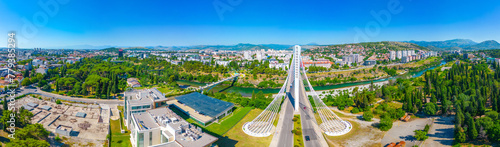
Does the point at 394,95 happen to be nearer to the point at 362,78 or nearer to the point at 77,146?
the point at 362,78

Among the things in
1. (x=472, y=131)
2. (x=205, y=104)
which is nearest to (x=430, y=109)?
(x=472, y=131)

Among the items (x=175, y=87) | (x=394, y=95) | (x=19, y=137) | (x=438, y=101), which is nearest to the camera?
(x=19, y=137)

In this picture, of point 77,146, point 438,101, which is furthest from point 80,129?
point 438,101

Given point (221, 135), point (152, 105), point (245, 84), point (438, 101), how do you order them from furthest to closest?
1. point (245, 84)
2. point (438, 101)
3. point (152, 105)
4. point (221, 135)

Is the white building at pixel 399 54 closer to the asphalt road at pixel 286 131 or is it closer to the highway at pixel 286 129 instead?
the highway at pixel 286 129

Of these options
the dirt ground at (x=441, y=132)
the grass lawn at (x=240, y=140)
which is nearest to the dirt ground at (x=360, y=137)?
the dirt ground at (x=441, y=132)

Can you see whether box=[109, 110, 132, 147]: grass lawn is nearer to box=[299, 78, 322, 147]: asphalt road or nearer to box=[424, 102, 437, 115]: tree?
box=[299, 78, 322, 147]: asphalt road

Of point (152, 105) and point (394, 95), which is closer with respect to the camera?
point (152, 105)
